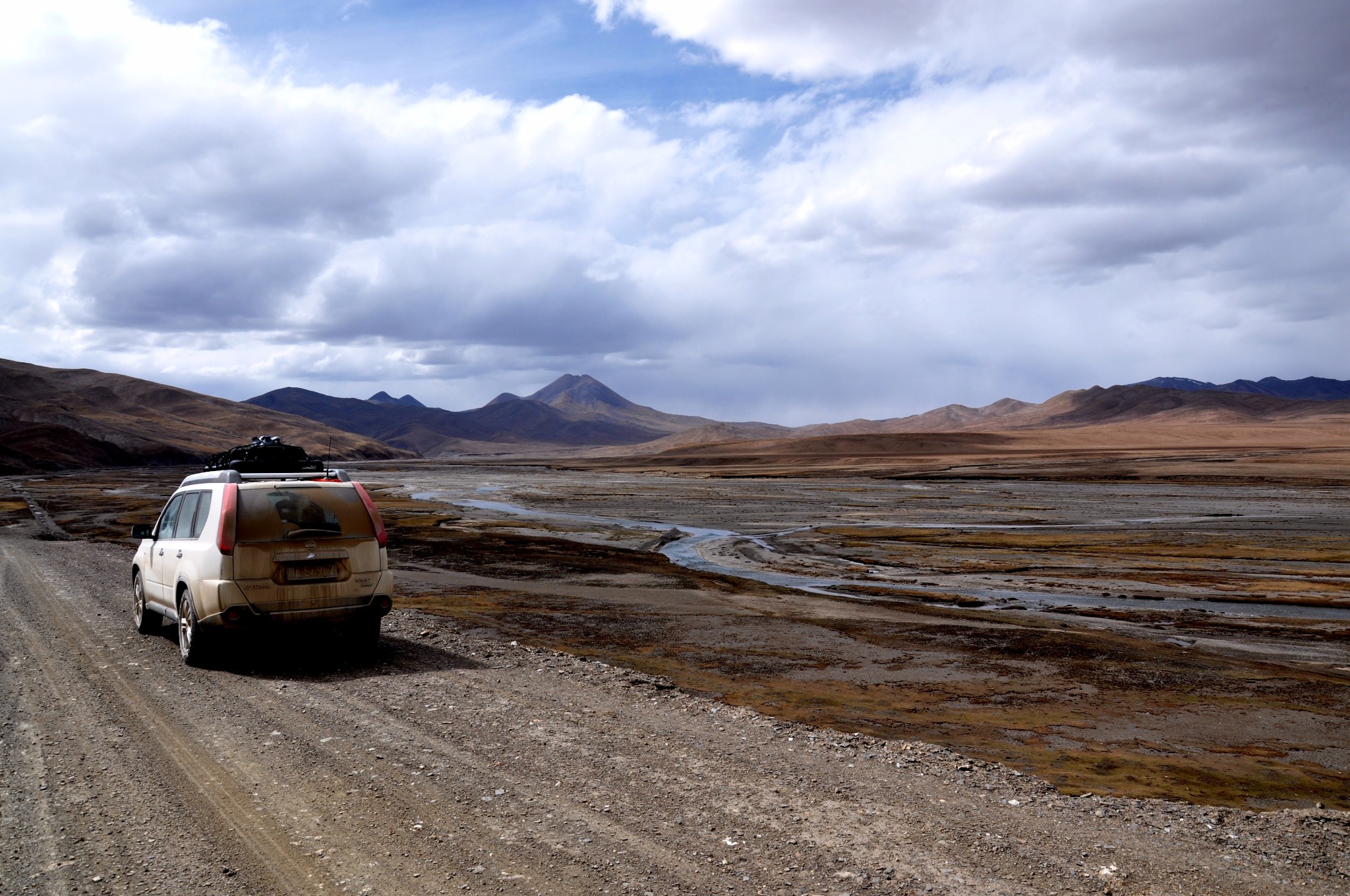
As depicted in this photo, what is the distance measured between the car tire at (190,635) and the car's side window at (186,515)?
83cm

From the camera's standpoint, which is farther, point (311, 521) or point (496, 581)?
point (496, 581)

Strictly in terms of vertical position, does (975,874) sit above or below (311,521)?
below

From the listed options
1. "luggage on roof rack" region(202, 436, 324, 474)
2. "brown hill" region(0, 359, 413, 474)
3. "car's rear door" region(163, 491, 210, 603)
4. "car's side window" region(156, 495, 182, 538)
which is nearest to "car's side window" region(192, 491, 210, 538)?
"car's rear door" region(163, 491, 210, 603)

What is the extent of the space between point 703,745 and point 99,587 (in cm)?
1530

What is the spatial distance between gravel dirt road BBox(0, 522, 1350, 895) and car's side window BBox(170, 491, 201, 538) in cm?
215

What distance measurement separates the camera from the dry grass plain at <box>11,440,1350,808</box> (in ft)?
31.4

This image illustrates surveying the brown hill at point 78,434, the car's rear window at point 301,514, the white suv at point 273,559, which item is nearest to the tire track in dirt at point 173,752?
the white suv at point 273,559

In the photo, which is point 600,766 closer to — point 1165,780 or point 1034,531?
point 1165,780

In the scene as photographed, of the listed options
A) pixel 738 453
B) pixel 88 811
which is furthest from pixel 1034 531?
pixel 738 453

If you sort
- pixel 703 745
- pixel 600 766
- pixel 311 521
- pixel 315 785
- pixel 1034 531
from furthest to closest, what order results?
1. pixel 1034 531
2. pixel 311 521
3. pixel 703 745
4. pixel 600 766
5. pixel 315 785

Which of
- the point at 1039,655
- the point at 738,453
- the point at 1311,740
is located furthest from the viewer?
the point at 738,453

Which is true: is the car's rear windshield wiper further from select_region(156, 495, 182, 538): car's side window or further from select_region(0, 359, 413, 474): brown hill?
select_region(0, 359, 413, 474): brown hill

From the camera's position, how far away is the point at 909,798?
6570mm

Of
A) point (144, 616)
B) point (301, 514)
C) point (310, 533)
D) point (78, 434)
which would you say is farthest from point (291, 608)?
point (78, 434)
